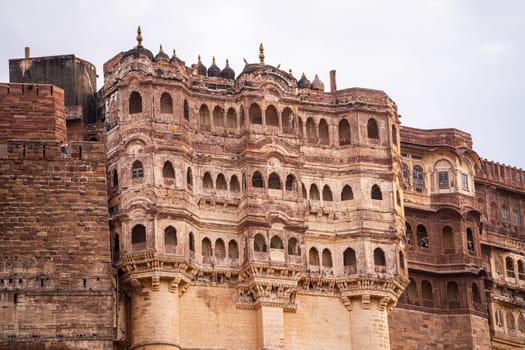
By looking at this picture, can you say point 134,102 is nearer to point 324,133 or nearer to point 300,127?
point 300,127

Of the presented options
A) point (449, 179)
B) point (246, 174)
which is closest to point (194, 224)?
point (246, 174)

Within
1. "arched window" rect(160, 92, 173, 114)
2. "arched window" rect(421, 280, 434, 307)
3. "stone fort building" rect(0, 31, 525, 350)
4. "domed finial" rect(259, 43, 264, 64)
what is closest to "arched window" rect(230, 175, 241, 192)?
"stone fort building" rect(0, 31, 525, 350)

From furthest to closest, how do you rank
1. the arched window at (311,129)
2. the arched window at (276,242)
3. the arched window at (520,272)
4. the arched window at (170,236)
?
the arched window at (520,272) < the arched window at (311,129) < the arched window at (276,242) < the arched window at (170,236)

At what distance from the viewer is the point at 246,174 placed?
56.5 m

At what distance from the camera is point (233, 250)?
184ft

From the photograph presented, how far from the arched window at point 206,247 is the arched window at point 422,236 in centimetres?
1062

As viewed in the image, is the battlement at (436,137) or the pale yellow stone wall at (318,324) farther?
the battlement at (436,137)

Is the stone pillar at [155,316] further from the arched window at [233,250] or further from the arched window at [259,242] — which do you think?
the arched window at [259,242]

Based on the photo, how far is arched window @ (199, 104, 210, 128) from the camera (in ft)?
188

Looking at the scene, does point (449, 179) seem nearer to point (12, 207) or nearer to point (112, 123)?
point (112, 123)

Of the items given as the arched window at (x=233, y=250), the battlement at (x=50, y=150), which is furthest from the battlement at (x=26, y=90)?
the arched window at (x=233, y=250)

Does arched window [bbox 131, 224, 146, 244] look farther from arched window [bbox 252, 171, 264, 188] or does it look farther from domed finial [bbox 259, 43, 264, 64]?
domed finial [bbox 259, 43, 264, 64]

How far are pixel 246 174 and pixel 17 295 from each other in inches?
417

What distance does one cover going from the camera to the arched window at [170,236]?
5426cm
